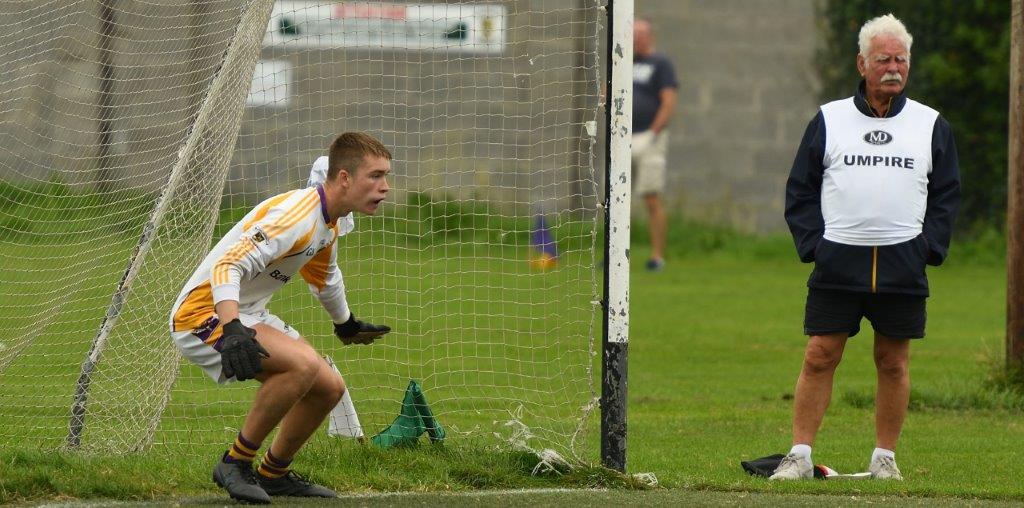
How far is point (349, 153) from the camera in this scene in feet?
19.1

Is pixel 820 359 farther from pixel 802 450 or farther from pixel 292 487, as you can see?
pixel 292 487

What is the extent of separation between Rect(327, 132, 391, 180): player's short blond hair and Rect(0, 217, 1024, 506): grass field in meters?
1.30

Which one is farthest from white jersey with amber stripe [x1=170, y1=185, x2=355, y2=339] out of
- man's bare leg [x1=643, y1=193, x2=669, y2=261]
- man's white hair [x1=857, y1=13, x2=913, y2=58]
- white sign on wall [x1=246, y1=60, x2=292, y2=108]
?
man's bare leg [x1=643, y1=193, x2=669, y2=261]

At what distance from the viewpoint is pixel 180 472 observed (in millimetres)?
6188

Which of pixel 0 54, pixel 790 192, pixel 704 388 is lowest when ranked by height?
pixel 704 388

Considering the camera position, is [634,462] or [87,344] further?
[87,344]

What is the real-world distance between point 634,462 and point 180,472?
2176mm

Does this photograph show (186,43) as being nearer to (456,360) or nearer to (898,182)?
(456,360)

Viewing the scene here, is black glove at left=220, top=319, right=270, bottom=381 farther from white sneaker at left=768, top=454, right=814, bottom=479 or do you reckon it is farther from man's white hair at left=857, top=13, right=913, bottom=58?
man's white hair at left=857, top=13, right=913, bottom=58

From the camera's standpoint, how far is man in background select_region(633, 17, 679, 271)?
623 inches

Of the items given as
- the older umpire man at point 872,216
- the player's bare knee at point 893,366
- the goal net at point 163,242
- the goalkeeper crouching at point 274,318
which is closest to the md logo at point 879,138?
the older umpire man at point 872,216

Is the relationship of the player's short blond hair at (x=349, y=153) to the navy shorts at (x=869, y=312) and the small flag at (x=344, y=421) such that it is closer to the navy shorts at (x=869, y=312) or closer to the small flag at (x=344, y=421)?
the small flag at (x=344, y=421)

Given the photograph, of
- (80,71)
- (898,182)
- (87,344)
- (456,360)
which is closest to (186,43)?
(80,71)

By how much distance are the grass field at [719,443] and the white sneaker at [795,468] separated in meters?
0.13
